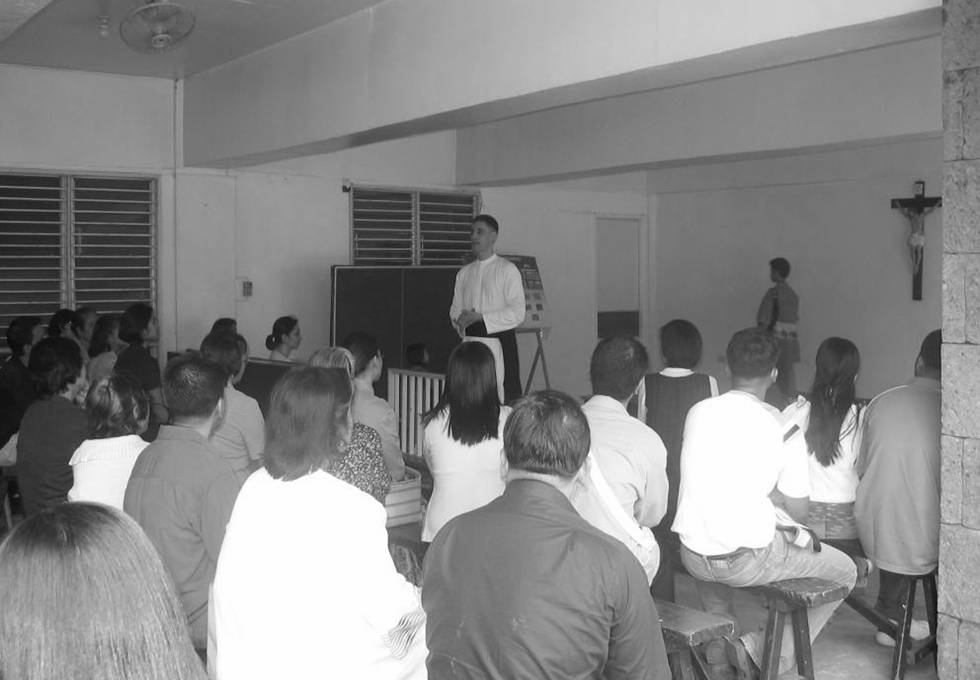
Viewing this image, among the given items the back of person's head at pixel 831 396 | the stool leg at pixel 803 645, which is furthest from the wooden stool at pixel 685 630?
the back of person's head at pixel 831 396

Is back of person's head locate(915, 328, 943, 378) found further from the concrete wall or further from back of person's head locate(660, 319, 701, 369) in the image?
back of person's head locate(660, 319, 701, 369)

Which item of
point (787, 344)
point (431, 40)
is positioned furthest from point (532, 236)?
point (431, 40)

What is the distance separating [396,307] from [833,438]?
5194 mm

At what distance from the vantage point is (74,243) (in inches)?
295

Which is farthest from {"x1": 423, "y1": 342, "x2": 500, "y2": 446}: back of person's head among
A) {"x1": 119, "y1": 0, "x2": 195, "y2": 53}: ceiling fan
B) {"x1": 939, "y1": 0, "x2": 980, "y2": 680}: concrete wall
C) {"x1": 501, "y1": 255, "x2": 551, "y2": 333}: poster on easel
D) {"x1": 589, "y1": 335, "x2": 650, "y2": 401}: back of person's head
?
{"x1": 501, "y1": 255, "x2": 551, "y2": 333}: poster on easel

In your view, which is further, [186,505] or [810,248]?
[810,248]

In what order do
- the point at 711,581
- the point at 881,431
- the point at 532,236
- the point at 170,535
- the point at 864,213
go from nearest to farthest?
the point at 170,535
the point at 711,581
the point at 881,431
the point at 864,213
the point at 532,236

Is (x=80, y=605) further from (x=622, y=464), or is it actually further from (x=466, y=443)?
(x=466, y=443)

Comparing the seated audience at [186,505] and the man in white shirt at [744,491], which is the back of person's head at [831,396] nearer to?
the man in white shirt at [744,491]

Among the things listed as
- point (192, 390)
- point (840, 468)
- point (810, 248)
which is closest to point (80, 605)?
point (192, 390)

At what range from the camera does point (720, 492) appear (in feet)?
10.3

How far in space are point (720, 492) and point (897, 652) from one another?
3.31 feet

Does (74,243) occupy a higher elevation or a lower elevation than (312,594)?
higher

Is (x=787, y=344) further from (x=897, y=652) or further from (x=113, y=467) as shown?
(x=113, y=467)
